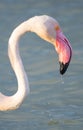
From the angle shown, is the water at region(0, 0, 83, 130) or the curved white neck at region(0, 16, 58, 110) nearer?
the curved white neck at region(0, 16, 58, 110)

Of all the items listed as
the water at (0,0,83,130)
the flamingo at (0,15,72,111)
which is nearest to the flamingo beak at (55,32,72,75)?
the flamingo at (0,15,72,111)

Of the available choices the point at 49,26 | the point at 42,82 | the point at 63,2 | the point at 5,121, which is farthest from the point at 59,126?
the point at 63,2

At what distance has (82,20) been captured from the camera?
464 inches

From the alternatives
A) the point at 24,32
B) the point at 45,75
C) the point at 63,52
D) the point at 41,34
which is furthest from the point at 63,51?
the point at 45,75

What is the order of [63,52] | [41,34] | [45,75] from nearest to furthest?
[63,52]
[41,34]
[45,75]

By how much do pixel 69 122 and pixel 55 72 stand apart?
170 cm

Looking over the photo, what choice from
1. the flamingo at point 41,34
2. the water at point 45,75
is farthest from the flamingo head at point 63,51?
the water at point 45,75

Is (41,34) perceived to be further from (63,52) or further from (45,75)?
(45,75)

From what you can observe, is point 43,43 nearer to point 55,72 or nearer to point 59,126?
point 55,72

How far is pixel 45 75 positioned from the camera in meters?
9.40

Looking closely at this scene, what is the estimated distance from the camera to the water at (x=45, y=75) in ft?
26.0

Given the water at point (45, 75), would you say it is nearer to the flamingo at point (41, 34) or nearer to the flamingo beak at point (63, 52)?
the flamingo at point (41, 34)

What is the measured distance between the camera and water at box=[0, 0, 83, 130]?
7.93 metres

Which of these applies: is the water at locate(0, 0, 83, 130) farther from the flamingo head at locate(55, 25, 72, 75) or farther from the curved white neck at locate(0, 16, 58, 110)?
the flamingo head at locate(55, 25, 72, 75)
